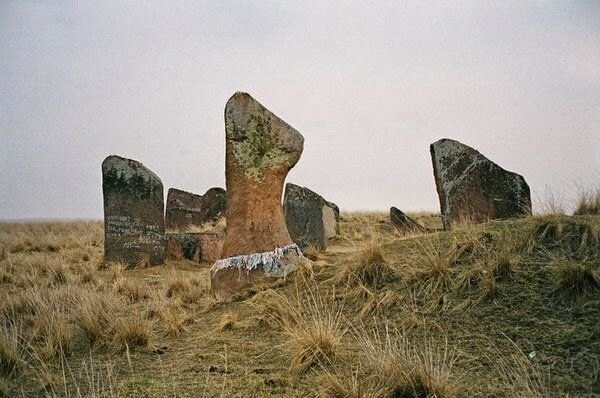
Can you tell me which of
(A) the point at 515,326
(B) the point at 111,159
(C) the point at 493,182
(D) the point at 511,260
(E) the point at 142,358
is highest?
(B) the point at 111,159

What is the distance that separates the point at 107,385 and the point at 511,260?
3.10 metres

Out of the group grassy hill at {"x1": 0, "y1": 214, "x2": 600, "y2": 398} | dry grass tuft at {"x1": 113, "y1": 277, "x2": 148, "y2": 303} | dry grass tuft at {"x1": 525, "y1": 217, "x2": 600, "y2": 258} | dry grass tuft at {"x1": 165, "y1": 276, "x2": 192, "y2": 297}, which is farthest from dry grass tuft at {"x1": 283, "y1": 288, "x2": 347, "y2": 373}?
dry grass tuft at {"x1": 113, "y1": 277, "x2": 148, "y2": 303}

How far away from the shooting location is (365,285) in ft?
15.0

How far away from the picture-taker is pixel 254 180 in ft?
19.5

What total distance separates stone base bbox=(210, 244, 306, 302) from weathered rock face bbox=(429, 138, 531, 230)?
11.4 ft

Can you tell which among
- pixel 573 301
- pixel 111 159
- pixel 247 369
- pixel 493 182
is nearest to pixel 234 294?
pixel 247 369

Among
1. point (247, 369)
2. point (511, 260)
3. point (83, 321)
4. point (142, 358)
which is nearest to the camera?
point (247, 369)

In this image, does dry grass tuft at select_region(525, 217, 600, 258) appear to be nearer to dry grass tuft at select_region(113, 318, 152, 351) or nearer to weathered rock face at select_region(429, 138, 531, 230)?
dry grass tuft at select_region(113, 318, 152, 351)

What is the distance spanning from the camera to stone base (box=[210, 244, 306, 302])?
18.1ft

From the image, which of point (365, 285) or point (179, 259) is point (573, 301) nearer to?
point (365, 285)

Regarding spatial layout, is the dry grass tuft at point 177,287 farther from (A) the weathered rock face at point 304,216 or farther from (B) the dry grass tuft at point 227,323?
(A) the weathered rock face at point 304,216

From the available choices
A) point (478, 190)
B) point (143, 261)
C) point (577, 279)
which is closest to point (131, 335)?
point (577, 279)

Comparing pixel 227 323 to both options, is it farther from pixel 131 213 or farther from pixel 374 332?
pixel 131 213

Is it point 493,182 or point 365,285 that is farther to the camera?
point 493,182
